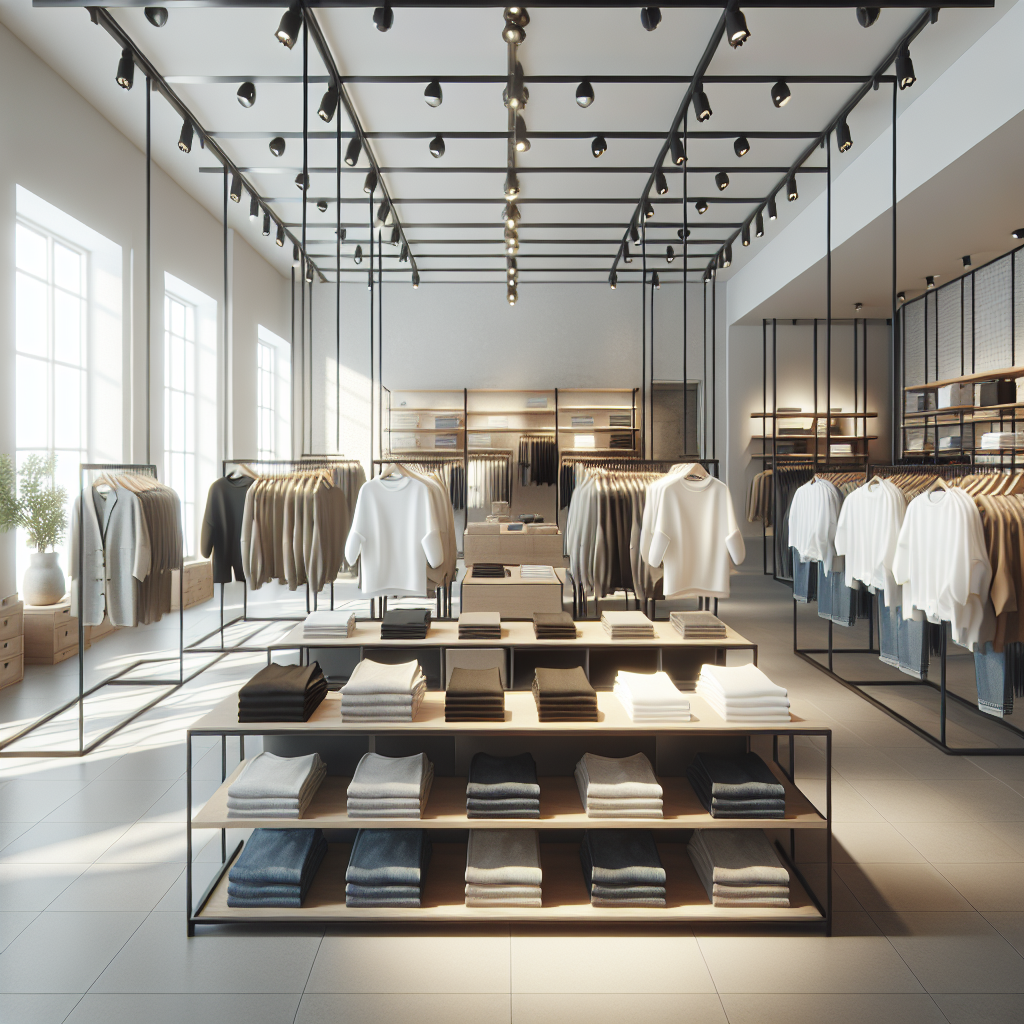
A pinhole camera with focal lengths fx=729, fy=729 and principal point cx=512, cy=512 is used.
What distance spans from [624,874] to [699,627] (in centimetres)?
112

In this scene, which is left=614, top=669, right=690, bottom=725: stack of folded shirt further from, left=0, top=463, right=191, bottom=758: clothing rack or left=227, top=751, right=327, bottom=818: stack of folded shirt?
left=0, top=463, right=191, bottom=758: clothing rack

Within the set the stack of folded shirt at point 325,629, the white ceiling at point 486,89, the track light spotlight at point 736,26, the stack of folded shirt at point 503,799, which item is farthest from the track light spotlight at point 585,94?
the stack of folded shirt at point 503,799

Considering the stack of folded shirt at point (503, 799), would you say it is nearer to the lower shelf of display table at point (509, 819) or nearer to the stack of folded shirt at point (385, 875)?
the lower shelf of display table at point (509, 819)

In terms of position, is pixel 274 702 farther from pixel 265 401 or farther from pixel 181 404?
pixel 265 401

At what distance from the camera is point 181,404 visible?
8367 mm

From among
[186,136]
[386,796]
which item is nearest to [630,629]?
[386,796]

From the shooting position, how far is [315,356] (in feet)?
38.5

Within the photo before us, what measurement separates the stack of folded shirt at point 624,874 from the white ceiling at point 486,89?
4823 mm

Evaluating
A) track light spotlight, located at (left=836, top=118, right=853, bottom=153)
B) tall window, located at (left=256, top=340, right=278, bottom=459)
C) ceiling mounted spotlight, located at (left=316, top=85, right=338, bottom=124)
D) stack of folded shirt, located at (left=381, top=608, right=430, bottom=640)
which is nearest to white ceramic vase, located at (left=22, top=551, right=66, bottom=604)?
stack of folded shirt, located at (left=381, top=608, right=430, bottom=640)

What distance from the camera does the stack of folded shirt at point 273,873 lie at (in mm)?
2541

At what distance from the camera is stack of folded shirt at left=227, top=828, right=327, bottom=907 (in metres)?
2.54

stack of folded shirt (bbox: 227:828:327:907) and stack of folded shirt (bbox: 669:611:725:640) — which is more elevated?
stack of folded shirt (bbox: 669:611:725:640)

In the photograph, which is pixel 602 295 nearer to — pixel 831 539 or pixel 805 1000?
pixel 831 539

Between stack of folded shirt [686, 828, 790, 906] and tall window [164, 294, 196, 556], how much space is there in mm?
6868
